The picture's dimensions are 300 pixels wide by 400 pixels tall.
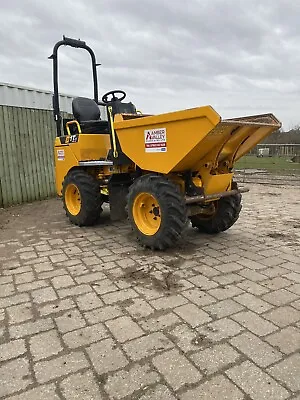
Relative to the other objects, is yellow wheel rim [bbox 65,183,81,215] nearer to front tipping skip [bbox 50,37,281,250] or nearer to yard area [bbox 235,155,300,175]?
front tipping skip [bbox 50,37,281,250]

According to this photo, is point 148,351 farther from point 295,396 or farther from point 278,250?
point 278,250

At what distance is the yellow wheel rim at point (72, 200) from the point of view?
19.2 feet

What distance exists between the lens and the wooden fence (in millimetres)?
7516

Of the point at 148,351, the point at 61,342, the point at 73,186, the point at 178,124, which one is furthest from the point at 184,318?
the point at 73,186

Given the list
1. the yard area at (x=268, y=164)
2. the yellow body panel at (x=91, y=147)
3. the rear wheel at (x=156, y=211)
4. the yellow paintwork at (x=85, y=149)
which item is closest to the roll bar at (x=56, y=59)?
the yellow paintwork at (x=85, y=149)

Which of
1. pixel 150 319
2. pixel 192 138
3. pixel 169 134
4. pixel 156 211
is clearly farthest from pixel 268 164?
pixel 150 319

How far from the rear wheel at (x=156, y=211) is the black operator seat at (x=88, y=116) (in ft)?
5.74

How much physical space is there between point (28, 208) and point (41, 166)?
1336 mm

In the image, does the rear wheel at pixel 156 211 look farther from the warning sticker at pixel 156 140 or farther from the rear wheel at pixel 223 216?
the rear wheel at pixel 223 216

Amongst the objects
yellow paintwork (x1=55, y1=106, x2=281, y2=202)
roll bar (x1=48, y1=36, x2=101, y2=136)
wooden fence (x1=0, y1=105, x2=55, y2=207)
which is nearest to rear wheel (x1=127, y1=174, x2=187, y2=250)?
yellow paintwork (x1=55, y1=106, x2=281, y2=202)

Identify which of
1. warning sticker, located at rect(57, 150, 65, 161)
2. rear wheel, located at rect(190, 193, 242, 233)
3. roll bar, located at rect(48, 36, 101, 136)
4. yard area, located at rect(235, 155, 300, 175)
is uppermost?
roll bar, located at rect(48, 36, 101, 136)

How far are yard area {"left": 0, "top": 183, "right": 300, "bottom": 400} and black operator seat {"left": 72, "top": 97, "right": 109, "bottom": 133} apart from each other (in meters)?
1.96

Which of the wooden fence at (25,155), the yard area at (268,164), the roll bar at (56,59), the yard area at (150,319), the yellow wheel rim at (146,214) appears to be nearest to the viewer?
the yard area at (150,319)

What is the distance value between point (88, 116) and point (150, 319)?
410 cm
